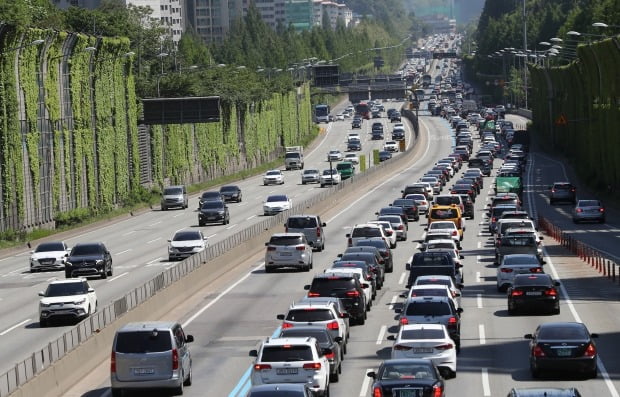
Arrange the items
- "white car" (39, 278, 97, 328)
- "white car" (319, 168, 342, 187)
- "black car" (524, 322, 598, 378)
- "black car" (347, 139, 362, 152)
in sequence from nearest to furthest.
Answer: "black car" (524, 322, 598, 378)
"white car" (39, 278, 97, 328)
"white car" (319, 168, 342, 187)
"black car" (347, 139, 362, 152)

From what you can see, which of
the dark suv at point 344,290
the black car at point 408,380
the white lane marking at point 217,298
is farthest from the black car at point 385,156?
the black car at point 408,380

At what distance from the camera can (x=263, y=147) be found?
17862 centimetres

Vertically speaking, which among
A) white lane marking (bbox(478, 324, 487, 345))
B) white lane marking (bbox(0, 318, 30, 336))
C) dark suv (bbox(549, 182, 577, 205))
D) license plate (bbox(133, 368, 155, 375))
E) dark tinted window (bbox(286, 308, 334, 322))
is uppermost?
dark tinted window (bbox(286, 308, 334, 322))

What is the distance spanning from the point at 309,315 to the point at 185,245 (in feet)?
104

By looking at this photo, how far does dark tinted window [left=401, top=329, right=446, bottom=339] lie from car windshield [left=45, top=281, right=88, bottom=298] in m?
16.5

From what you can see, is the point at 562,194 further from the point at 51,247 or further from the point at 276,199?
the point at 51,247

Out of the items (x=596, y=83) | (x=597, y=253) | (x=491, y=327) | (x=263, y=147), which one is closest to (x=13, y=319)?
(x=491, y=327)

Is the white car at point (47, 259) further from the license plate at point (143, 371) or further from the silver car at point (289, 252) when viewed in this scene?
the license plate at point (143, 371)

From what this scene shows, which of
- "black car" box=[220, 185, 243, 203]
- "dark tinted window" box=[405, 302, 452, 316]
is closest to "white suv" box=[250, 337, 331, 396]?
"dark tinted window" box=[405, 302, 452, 316]

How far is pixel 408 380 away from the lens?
2861 cm

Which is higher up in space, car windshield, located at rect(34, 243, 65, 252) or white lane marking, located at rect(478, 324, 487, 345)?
white lane marking, located at rect(478, 324, 487, 345)

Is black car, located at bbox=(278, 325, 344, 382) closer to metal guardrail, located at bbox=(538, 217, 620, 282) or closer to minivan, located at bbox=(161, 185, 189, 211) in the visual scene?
metal guardrail, located at bbox=(538, 217, 620, 282)

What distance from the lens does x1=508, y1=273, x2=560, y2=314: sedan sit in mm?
46375

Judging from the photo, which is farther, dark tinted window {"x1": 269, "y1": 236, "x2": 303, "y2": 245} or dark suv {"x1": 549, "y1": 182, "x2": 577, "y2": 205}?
dark suv {"x1": 549, "y1": 182, "x2": 577, "y2": 205}
